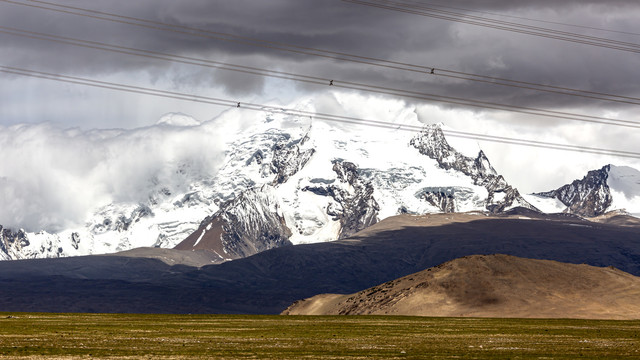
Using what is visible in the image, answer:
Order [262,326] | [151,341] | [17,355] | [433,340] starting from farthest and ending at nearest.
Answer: [262,326]
[433,340]
[151,341]
[17,355]

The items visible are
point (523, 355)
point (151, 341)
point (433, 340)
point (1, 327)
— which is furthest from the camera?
point (1, 327)

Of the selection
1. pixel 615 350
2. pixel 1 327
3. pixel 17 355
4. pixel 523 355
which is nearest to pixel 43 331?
pixel 1 327

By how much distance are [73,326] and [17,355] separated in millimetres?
32665

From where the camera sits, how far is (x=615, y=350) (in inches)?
3155

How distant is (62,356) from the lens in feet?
231

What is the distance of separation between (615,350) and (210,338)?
1457 inches

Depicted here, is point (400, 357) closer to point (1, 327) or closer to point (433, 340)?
point (433, 340)

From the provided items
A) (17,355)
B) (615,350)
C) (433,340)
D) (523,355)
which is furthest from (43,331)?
(615,350)

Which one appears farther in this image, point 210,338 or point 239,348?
point 210,338

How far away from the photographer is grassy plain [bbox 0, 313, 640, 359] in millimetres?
74400

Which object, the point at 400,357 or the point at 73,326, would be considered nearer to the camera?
the point at 400,357

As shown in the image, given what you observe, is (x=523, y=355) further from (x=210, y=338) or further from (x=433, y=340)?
(x=210, y=338)

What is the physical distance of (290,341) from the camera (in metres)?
86.8

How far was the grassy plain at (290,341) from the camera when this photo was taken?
74400 mm
